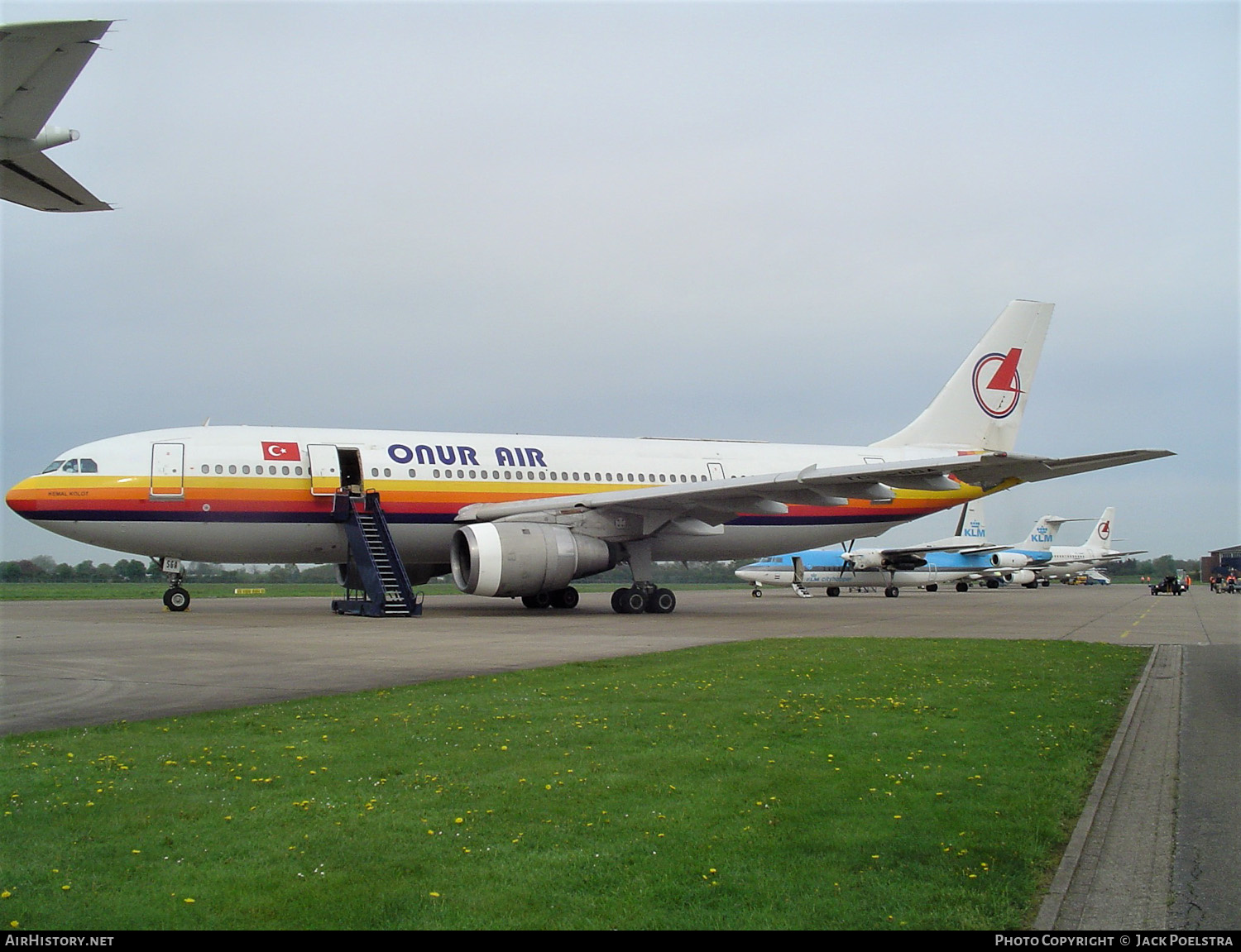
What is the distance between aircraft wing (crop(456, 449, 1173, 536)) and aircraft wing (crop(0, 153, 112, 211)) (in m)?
15.6

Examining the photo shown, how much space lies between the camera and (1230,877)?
427 cm

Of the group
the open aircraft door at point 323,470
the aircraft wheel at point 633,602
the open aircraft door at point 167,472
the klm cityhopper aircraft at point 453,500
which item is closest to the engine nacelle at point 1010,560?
the klm cityhopper aircraft at point 453,500

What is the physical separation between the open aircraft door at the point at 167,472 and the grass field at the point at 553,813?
1362 cm

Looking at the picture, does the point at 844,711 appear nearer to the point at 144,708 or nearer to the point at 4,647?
the point at 144,708

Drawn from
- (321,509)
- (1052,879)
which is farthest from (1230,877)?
(321,509)

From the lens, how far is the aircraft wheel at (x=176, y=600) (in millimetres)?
22000

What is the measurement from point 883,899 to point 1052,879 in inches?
33.9

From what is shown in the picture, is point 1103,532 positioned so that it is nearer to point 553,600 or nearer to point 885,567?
point 885,567

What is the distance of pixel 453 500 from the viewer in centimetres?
2262

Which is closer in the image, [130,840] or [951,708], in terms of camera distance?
[130,840]

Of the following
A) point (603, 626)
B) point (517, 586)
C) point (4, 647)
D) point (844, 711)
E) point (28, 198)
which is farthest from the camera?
point (517, 586)

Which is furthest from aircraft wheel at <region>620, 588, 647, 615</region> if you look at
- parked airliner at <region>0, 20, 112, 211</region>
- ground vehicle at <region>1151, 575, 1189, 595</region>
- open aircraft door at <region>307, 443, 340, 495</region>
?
ground vehicle at <region>1151, 575, 1189, 595</region>

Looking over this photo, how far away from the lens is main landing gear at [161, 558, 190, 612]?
70.8ft

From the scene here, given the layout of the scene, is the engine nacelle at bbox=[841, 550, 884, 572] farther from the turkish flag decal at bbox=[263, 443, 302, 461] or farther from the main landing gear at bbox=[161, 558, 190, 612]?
the main landing gear at bbox=[161, 558, 190, 612]
